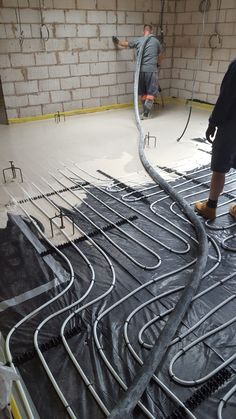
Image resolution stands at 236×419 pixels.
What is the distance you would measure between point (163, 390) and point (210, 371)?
0.86ft

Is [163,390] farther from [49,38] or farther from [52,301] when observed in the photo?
[49,38]

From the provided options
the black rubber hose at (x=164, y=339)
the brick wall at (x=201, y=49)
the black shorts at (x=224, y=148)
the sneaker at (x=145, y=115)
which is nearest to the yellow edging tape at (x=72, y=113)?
the sneaker at (x=145, y=115)

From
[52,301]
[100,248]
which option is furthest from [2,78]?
[52,301]

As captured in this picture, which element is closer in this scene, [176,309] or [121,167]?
[176,309]

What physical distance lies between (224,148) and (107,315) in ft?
4.93

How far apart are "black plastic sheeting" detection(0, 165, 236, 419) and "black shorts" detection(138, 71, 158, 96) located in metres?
3.89

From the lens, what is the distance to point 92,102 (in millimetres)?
6422

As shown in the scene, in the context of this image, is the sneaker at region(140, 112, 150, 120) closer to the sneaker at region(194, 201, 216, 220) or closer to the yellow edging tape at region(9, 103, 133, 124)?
the yellow edging tape at region(9, 103, 133, 124)

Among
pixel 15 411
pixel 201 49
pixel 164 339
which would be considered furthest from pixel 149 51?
pixel 15 411

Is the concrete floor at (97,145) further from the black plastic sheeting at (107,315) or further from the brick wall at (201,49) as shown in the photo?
the black plastic sheeting at (107,315)

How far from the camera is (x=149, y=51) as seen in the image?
5727mm

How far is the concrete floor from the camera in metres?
3.89

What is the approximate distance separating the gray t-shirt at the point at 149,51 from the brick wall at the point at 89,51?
1.76 ft

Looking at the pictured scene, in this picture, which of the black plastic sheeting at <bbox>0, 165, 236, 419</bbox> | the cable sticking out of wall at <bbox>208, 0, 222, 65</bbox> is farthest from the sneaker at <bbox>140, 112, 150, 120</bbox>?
the black plastic sheeting at <bbox>0, 165, 236, 419</bbox>
